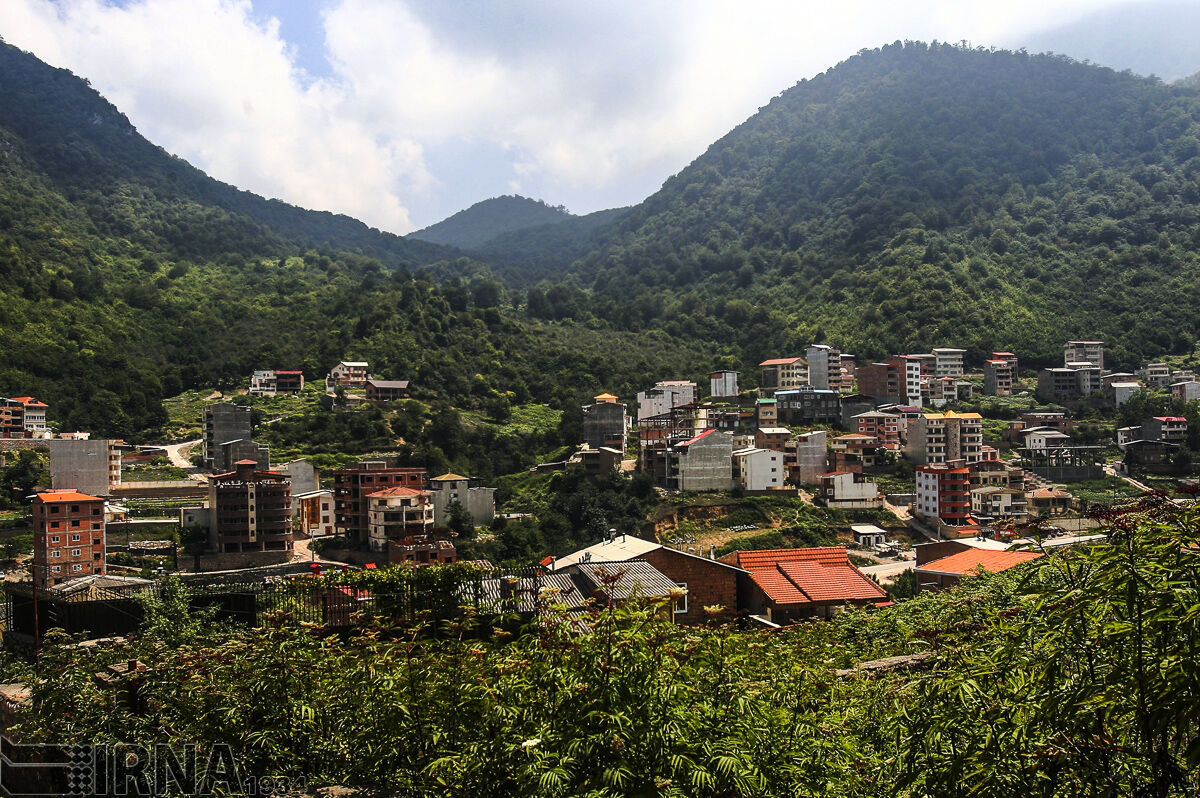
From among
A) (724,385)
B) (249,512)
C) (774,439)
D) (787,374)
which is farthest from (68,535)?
(787,374)

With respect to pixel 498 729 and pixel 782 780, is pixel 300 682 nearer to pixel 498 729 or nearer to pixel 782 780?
pixel 498 729

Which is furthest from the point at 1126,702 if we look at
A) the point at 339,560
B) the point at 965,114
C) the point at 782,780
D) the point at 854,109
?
the point at 854,109

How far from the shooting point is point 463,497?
3722 centimetres

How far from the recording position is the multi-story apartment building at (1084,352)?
5512 cm

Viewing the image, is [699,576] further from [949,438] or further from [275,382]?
[275,382]

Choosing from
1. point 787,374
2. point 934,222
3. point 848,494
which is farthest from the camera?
point 934,222

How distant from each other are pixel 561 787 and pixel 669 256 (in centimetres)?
9790

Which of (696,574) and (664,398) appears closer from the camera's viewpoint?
(696,574)

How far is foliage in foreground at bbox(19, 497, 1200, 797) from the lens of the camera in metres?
2.90

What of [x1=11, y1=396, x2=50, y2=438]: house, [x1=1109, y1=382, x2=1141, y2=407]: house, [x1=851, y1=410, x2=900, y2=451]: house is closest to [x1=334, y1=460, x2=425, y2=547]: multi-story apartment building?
[x1=11, y1=396, x2=50, y2=438]: house

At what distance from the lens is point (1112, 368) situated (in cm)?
5619

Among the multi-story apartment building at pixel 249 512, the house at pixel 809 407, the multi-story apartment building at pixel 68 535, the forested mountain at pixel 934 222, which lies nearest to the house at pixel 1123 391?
the forested mountain at pixel 934 222

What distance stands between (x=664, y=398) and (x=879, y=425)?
12493mm

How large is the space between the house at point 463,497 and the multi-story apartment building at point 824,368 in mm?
25806
